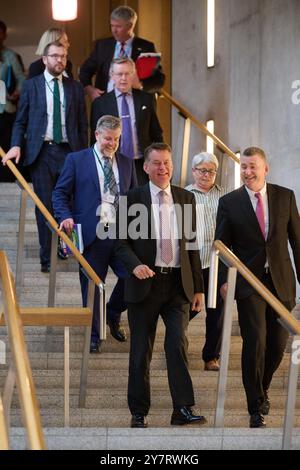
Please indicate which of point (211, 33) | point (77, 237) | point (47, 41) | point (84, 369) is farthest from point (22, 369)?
point (211, 33)

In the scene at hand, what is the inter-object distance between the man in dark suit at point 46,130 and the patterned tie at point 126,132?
0.29 metres

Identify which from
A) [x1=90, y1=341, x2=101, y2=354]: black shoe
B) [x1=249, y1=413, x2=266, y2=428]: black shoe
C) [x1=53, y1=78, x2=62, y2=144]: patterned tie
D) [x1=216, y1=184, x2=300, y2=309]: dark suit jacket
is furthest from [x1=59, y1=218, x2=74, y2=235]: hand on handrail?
[x1=249, y1=413, x2=266, y2=428]: black shoe

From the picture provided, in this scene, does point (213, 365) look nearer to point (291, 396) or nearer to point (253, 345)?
point (253, 345)

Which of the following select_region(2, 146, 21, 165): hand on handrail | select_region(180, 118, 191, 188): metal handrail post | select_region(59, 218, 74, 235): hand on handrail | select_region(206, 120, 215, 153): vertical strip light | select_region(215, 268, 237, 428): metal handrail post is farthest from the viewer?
select_region(206, 120, 215, 153): vertical strip light

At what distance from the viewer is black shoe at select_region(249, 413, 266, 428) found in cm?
771

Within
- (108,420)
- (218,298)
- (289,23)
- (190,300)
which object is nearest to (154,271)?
(190,300)

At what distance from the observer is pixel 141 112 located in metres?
10.5

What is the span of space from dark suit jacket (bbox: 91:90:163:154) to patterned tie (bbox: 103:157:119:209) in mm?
1205

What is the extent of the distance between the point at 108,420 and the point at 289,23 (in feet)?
14.1

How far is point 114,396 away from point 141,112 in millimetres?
2687

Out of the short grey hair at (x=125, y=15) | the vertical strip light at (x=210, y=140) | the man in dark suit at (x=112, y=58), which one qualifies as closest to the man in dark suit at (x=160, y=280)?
the short grey hair at (x=125, y=15)

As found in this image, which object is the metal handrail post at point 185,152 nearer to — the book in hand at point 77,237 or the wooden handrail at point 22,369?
the book in hand at point 77,237

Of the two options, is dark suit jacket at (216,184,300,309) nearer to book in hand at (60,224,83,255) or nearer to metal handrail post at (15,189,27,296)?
book in hand at (60,224,83,255)

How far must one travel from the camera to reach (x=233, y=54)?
41.4 ft
